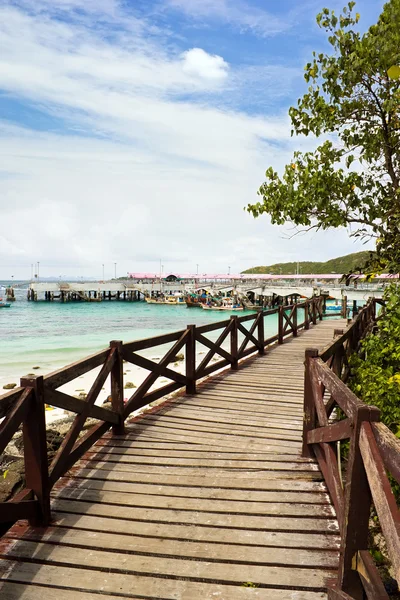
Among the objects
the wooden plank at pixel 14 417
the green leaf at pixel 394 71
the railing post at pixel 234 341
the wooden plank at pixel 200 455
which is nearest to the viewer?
the green leaf at pixel 394 71

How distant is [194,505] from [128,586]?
3.73ft

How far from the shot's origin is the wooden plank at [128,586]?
2.84 metres

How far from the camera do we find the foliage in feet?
18.8

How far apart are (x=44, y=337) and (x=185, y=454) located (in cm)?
3433

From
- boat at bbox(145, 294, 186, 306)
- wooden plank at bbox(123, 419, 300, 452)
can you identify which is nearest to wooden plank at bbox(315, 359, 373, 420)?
wooden plank at bbox(123, 419, 300, 452)

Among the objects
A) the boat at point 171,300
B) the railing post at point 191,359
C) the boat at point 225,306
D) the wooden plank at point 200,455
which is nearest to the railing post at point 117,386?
the wooden plank at point 200,455

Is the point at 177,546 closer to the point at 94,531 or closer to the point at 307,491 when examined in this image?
the point at 94,531

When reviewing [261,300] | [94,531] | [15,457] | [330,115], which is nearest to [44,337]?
[15,457]

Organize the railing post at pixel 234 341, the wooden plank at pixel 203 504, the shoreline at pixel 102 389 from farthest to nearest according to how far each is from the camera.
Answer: the shoreline at pixel 102 389 → the railing post at pixel 234 341 → the wooden plank at pixel 203 504

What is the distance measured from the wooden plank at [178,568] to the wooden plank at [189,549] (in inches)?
2.1

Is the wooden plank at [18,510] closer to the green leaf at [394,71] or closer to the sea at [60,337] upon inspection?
the green leaf at [394,71]

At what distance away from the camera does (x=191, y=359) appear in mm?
7617

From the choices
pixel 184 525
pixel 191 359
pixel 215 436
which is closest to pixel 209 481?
pixel 184 525

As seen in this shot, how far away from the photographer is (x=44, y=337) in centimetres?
3653
